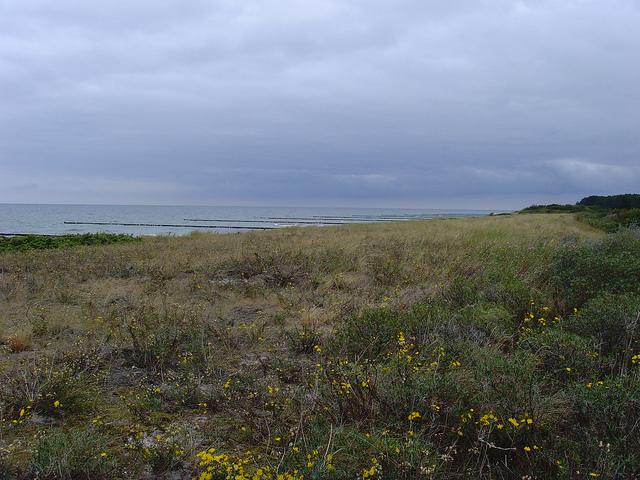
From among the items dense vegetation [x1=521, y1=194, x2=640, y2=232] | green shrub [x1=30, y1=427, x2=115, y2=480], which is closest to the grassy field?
green shrub [x1=30, y1=427, x2=115, y2=480]

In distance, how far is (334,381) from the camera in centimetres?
392

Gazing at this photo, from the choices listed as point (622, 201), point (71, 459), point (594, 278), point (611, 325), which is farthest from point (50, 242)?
point (622, 201)

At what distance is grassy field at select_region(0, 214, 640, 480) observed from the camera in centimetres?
311

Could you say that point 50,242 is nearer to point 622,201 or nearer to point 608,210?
point 608,210

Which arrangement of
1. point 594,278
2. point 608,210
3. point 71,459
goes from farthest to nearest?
point 608,210 → point 594,278 → point 71,459

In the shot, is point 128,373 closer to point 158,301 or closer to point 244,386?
point 244,386

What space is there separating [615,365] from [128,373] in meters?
4.95

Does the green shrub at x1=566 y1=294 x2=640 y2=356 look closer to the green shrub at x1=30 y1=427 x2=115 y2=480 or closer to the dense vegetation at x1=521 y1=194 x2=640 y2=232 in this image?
the green shrub at x1=30 y1=427 x2=115 y2=480

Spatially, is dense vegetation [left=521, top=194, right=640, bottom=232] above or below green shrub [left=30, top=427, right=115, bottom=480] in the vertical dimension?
above

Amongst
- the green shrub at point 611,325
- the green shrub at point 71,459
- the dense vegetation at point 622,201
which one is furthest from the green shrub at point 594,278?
the dense vegetation at point 622,201

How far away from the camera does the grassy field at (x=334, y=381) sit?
3.11 m

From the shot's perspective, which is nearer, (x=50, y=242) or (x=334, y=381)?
(x=334, y=381)

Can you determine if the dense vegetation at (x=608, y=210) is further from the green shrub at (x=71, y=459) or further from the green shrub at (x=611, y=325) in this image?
the green shrub at (x=71, y=459)

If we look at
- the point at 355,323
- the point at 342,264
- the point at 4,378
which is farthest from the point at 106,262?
the point at 355,323
